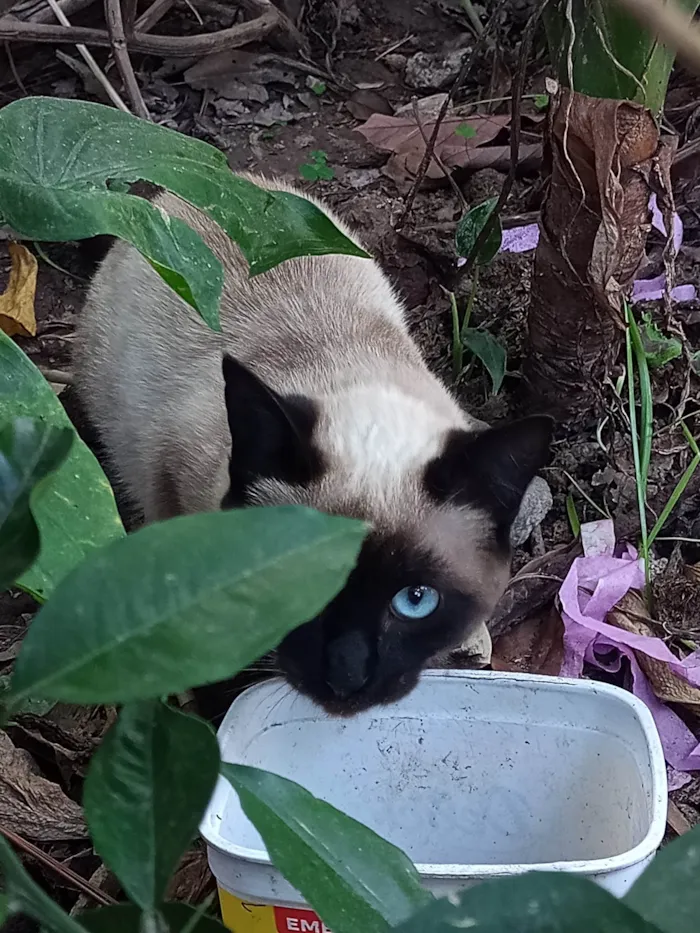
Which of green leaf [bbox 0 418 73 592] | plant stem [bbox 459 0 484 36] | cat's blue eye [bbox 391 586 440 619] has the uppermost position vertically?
green leaf [bbox 0 418 73 592]

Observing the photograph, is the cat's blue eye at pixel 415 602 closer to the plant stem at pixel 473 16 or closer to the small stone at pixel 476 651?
the small stone at pixel 476 651

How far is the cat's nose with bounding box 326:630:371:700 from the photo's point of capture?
57.3 inches

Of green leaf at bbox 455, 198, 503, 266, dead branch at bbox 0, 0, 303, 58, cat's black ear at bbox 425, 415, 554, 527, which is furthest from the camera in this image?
dead branch at bbox 0, 0, 303, 58

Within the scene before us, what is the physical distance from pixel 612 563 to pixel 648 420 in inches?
11.5

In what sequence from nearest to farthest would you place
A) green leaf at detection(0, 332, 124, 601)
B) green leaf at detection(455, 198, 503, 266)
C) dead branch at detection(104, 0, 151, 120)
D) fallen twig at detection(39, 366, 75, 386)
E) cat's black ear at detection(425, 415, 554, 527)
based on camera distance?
green leaf at detection(0, 332, 124, 601)
cat's black ear at detection(425, 415, 554, 527)
green leaf at detection(455, 198, 503, 266)
fallen twig at detection(39, 366, 75, 386)
dead branch at detection(104, 0, 151, 120)

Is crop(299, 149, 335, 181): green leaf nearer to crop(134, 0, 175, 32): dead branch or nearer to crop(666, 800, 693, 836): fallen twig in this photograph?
crop(134, 0, 175, 32): dead branch

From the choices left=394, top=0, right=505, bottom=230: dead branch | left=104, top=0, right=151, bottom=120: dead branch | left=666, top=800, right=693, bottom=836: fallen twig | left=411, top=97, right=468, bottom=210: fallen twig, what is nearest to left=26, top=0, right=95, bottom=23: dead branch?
left=104, top=0, right=151, bottom=120: dead branch

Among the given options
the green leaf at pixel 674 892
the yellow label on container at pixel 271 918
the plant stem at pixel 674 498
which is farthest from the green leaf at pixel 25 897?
the plant stem at pixel 674 498

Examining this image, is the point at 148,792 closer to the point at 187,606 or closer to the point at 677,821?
the point at 187,606

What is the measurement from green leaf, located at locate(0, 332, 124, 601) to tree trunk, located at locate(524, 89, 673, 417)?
48.3 inches

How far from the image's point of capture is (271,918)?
126 centimetres

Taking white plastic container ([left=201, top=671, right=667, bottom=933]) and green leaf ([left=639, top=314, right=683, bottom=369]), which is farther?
green leaf ([left=639, top=314, right=683, bottom=369])

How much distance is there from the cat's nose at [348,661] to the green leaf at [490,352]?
3.14 feet

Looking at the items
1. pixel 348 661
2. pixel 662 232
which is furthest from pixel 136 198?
pixel 662 232
